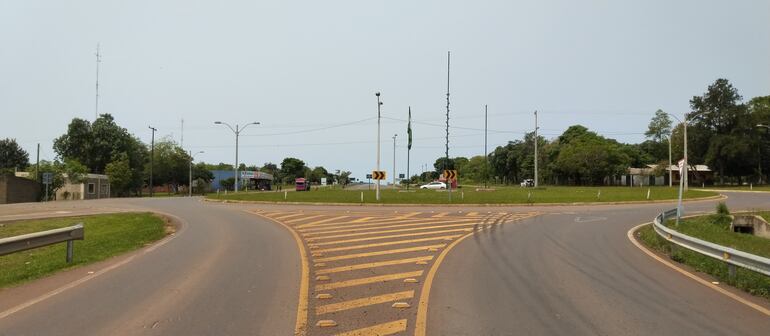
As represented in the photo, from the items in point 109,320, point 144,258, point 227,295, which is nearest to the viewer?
point 109,320

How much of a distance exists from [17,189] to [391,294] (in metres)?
58.4

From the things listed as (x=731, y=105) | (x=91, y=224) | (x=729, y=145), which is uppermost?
(x=731, y=105)

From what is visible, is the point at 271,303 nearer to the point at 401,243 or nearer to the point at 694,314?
the point at 694,314

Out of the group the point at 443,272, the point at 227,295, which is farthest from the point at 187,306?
the point at 443,272

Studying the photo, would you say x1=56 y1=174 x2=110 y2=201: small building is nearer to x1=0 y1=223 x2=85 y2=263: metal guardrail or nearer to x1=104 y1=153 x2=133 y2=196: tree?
x1=104 y1=153 x2=133 y2=196: tree

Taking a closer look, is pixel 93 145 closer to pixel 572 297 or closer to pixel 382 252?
pixel 382 252

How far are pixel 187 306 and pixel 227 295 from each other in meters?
0.75

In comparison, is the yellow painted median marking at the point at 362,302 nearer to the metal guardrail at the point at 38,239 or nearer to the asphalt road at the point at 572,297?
the asphalt road at the point at 572,297

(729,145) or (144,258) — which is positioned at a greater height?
(729,145)

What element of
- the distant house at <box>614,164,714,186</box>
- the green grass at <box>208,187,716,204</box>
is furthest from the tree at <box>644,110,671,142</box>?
the green grass at <box>208,187,716,204</box>

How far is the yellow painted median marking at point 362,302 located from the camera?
6902 mm

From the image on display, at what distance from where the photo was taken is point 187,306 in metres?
7.13

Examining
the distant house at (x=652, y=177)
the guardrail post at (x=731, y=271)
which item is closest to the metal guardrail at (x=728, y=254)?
the guardrail post at (x=731, y=271)

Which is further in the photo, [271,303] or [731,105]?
[731,105]
